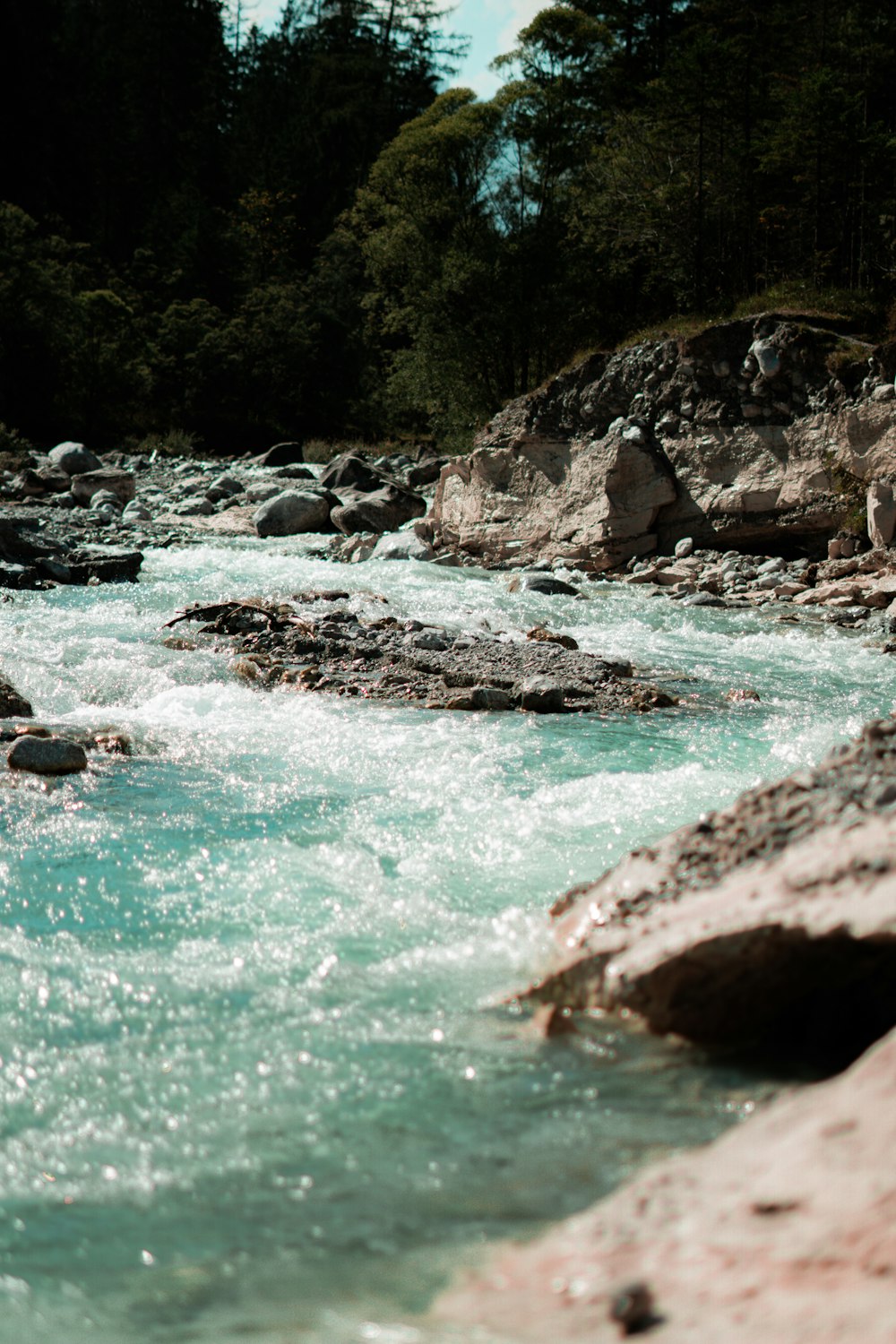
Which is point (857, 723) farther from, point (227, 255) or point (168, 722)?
point (227, 255)

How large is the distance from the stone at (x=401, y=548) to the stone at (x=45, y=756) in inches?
395

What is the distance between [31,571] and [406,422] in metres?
26.7

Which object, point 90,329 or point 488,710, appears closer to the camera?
point 488,710

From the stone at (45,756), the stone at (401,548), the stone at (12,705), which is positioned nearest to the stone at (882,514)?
the stone at (401,548)

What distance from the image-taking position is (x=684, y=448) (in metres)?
15.8

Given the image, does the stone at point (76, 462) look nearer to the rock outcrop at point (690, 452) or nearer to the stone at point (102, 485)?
the stone at point (102, 485)

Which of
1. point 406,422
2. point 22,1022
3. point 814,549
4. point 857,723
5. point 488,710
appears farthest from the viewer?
point 406,422

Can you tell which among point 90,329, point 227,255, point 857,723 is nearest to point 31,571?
point 857,723

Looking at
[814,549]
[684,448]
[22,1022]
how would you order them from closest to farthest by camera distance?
[22,1022], [814,549], [684,448]

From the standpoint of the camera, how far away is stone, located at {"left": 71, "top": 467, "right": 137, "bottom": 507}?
19.1 meters

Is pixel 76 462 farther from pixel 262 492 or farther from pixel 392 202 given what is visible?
pixel 392 202

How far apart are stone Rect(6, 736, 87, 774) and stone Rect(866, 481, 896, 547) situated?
10.4 metres

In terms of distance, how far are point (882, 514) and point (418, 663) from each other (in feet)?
24.1

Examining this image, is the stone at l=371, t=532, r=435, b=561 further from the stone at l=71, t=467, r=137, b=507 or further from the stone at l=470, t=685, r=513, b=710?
the stone at l=470, t=685, r=513, b=710
